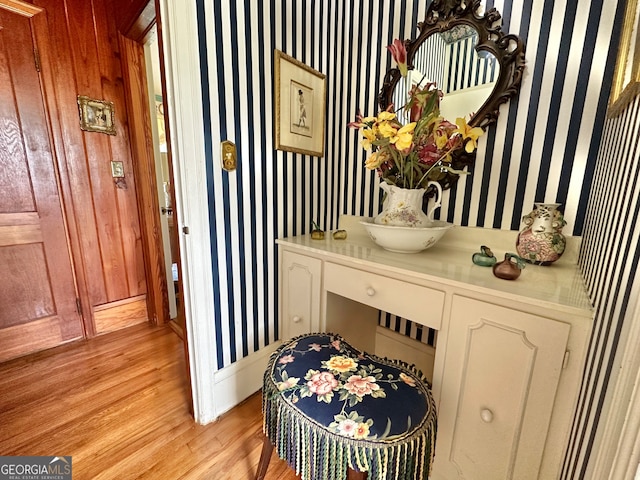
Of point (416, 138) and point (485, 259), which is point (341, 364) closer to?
point (485, 259)

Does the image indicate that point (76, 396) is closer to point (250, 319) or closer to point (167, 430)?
point (167, 430)

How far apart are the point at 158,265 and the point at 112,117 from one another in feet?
3.62

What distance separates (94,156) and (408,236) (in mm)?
2123

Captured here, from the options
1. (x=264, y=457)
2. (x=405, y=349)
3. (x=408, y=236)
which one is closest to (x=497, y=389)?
(x=408, y=236)

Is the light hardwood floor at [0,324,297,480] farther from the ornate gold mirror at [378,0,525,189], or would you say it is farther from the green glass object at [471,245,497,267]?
the ornate gold mirror at [378,0,525,189]

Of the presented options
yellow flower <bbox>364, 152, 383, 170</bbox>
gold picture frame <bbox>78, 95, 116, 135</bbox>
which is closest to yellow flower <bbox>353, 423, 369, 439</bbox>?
yellow flower <bbox>364, 152, 383, 170</bbox>

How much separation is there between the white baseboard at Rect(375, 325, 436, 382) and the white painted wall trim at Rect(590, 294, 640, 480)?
0.96m

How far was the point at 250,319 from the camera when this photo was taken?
1.41 metres

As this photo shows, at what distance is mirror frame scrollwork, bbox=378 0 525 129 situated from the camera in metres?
1.05

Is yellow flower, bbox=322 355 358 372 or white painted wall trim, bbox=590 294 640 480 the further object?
yellow flower, bbox=322 355 358 372

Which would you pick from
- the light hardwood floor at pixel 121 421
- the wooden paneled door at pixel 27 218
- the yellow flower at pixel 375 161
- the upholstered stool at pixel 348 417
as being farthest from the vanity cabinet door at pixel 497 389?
the wooden paneled door at pixel 27 218

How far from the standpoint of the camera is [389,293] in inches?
39.9

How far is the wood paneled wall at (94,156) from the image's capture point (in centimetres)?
167

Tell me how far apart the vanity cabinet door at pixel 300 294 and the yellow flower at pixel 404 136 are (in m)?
0.59
